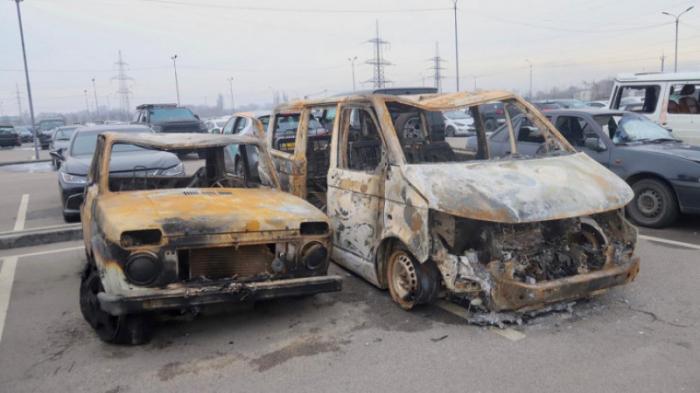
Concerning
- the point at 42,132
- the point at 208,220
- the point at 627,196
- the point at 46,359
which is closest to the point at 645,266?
the point at 627,196

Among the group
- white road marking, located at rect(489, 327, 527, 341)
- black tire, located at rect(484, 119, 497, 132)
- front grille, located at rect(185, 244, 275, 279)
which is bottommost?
white road marking, located at rect(489, 327, 527, 341)

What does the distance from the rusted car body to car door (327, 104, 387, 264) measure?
0.03 ft

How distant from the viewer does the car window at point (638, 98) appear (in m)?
10.4

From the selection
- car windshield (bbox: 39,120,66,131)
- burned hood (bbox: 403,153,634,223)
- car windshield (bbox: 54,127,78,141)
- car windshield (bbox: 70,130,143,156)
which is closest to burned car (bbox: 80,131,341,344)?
burned hood (bbox: 403,153,634,223)

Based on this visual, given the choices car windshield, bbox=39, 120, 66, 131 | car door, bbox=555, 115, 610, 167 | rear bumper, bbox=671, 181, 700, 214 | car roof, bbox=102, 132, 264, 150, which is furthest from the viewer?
car windshield, bbox=39, 120, 66, 131

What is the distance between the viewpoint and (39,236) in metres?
7.66

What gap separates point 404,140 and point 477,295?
5.58 feet

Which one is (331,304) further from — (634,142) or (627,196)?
(634,142)

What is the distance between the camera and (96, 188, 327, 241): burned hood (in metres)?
4.08

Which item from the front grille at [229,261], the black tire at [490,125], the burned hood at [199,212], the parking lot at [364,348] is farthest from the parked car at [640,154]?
the front grille at [229,261]

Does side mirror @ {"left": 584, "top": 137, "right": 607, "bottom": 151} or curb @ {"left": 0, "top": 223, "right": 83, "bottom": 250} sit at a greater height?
side mirror @ {"left": 584, "top": 137, "right": 607, "bottom": 151}

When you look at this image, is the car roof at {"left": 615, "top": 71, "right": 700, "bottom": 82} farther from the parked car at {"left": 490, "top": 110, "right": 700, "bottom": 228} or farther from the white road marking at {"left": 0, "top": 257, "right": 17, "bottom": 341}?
the white road marking at {"left": 0, "top": 257, "right": 17, "bottom": 341}

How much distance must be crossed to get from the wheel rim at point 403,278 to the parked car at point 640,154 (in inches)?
91.2

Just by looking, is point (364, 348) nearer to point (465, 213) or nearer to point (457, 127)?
point (465, 213)
